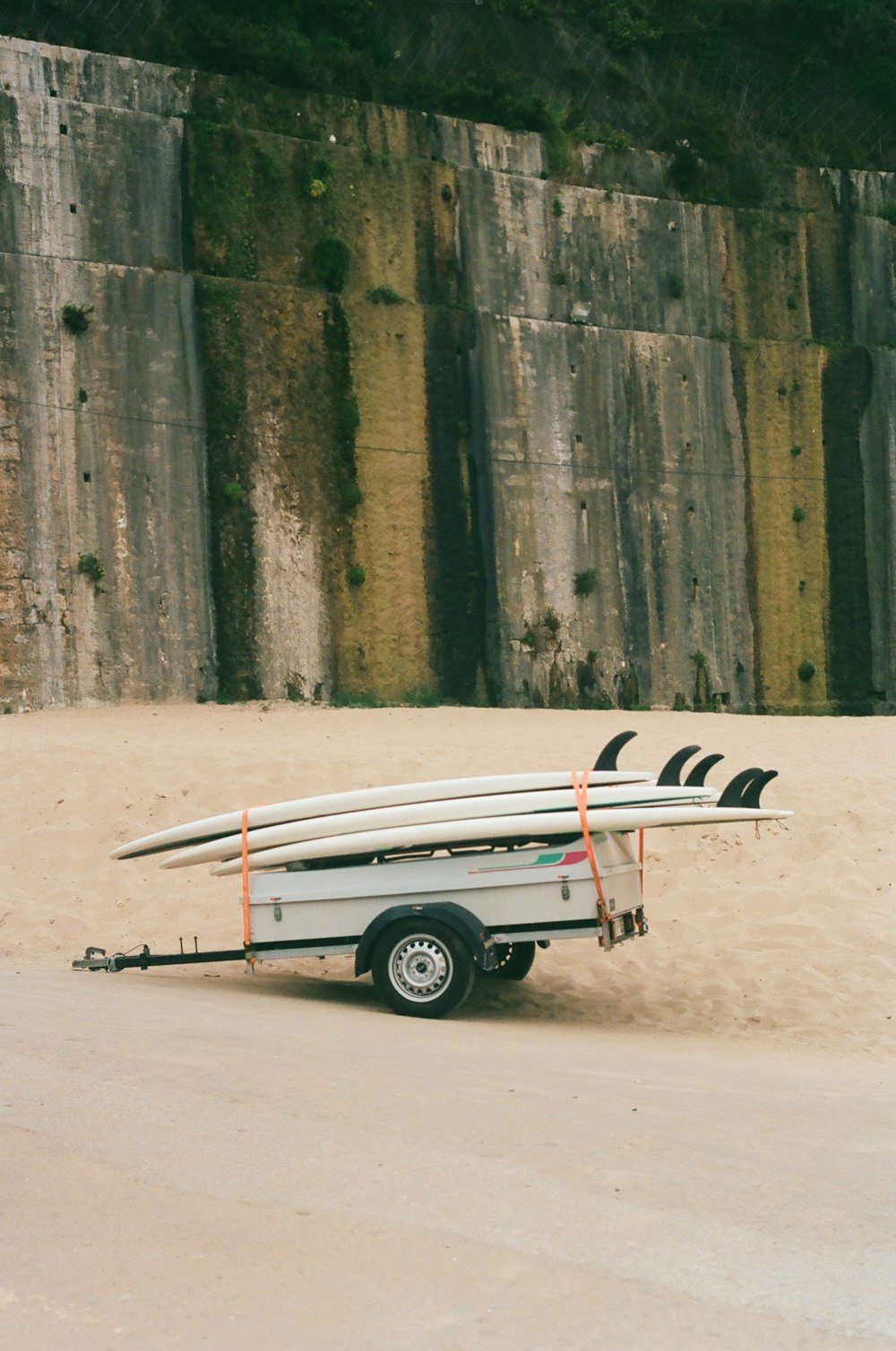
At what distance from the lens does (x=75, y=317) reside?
21.8 metres

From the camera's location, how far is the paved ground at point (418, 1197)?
4074 mm

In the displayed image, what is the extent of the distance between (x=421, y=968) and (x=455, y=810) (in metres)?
1.05

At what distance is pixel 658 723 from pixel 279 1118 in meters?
17.2

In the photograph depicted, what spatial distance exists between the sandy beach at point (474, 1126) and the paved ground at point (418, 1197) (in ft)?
0.05

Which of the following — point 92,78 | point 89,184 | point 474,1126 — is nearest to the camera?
point 474,1126

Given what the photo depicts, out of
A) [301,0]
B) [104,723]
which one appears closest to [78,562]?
[104,723]

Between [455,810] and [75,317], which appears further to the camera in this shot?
[75,317]

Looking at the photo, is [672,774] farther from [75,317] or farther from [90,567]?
[75,317]

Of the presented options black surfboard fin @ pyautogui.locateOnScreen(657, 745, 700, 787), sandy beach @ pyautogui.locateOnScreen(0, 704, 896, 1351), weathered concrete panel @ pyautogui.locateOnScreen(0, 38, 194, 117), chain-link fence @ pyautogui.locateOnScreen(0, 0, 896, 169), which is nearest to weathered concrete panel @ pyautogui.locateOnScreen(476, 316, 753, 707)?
chain-link fence @ pyautogui.locateOnScreen(0, 0, 896, 169)

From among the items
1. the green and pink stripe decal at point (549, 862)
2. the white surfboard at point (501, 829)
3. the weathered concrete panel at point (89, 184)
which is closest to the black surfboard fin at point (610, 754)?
the white surfboard at point (501, 829)

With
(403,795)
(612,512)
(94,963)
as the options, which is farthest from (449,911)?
(612,512)

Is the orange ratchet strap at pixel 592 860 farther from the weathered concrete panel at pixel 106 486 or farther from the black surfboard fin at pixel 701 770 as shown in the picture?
the weathered concrete panel at pixel 106 486

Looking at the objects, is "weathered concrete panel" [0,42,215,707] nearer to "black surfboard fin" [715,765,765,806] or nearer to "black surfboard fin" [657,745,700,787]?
"black surfboard fin" [657,745,700,787]

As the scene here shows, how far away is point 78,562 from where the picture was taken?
21562 millimetres
